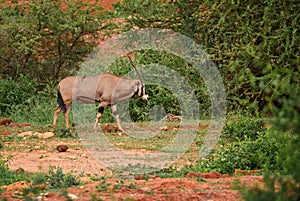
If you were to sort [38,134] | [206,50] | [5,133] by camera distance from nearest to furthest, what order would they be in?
[38,134] < [5,133] < [206,50]

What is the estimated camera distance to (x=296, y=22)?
13.0 metres

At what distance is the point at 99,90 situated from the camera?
15.3 m

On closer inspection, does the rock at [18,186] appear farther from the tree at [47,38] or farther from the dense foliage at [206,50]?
the tree at [47,38]

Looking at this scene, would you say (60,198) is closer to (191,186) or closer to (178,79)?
(191,186)

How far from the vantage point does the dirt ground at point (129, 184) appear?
20.5ft

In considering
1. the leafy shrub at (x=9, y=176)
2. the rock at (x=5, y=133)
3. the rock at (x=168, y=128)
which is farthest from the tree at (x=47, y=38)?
the leafy shrub at (x=9, y=176)

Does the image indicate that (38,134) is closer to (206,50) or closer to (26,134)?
(26,134)

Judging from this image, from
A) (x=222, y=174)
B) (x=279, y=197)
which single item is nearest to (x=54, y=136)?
(x=222, y=174)

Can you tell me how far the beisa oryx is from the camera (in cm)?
1518

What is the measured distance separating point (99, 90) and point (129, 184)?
831 centimetres

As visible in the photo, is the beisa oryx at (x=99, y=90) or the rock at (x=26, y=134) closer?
the rock at (x=26, y=134)

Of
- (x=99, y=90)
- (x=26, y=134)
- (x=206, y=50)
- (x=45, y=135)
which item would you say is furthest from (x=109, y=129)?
(x=206, y=50)

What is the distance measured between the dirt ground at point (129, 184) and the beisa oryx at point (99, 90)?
4946 millimetres

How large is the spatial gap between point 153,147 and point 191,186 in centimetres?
470
